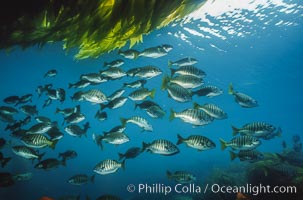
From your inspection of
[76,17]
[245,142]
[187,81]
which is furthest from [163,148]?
[76,17]

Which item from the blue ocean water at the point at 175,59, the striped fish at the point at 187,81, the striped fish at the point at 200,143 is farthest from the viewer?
the blue ocean water at the point at 175,59

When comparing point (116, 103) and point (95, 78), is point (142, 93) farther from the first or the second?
point (95, 78)

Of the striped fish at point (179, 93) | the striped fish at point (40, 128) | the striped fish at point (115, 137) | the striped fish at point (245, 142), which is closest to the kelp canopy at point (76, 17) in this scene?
the striped fish at point (179, 93)

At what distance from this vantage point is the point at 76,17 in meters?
4.72

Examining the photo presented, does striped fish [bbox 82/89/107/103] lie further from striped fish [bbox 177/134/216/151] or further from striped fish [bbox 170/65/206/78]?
striped fish [bbox 177/134/216/151]

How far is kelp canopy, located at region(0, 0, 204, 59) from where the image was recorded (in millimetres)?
4098

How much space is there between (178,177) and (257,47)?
78.9ft

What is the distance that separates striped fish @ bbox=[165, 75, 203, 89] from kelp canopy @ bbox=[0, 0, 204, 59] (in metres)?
2.85

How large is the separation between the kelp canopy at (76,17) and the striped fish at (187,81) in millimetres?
2846

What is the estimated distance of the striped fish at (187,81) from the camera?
8.09 metres

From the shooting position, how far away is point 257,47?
29.0 meters

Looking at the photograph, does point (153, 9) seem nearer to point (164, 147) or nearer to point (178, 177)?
point (164, 147)

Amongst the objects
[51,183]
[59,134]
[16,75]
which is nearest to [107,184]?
[51,183]

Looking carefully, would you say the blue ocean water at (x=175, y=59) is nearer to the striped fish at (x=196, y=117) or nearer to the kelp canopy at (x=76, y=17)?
the striped fish at (x=196, y=117)
